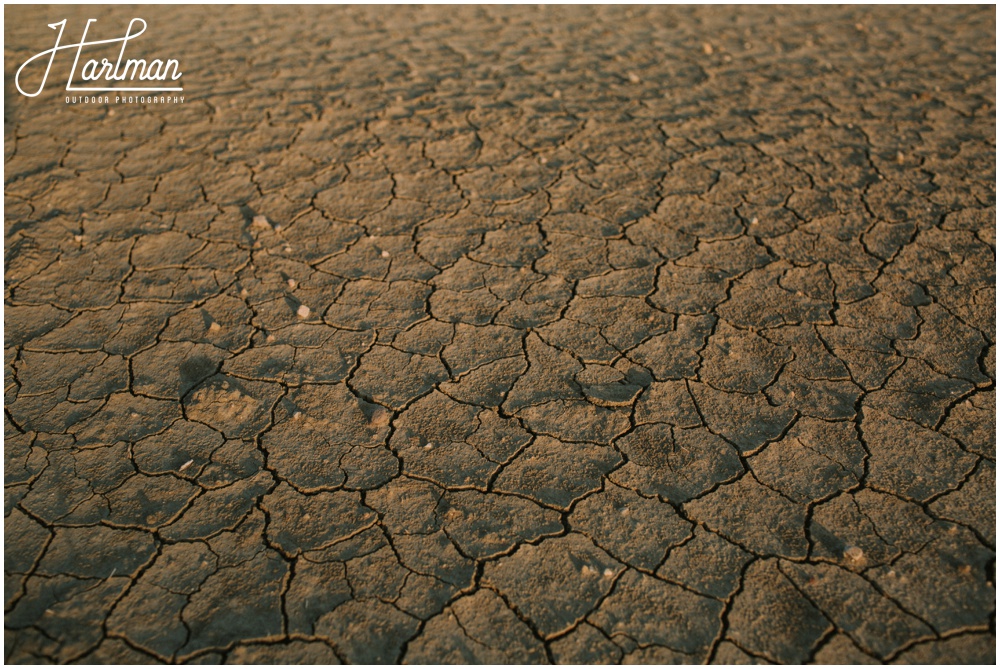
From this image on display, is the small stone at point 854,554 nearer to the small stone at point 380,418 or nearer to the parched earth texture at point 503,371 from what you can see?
the parched earth texture at point 503,371

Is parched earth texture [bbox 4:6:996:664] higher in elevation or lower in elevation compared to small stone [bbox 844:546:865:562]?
higher

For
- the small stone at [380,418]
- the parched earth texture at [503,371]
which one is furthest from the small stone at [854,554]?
the small stone at [380,418]

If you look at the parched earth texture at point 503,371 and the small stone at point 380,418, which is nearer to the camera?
the parched earth texture at point 503,371

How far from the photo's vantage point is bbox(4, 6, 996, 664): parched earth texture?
199 cm

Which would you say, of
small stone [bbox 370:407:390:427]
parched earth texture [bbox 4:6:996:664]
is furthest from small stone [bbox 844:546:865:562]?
small stone [bbox 370:407:390:427]

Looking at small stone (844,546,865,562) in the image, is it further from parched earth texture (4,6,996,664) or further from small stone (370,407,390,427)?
small stone (370,407,390,427)

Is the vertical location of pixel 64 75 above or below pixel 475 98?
above

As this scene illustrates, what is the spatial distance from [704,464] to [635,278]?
107 cm

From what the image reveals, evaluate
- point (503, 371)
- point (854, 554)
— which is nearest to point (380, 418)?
point (503, 371)

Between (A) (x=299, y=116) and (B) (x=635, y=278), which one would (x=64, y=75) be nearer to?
(A) (x=299, y=116)

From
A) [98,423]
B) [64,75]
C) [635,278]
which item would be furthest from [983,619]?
[64,75]

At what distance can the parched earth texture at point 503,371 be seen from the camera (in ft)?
6.54

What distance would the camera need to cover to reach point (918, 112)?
4.50 meters

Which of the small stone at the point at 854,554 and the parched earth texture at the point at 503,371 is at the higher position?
the parched earth texture at the point at 503,371
